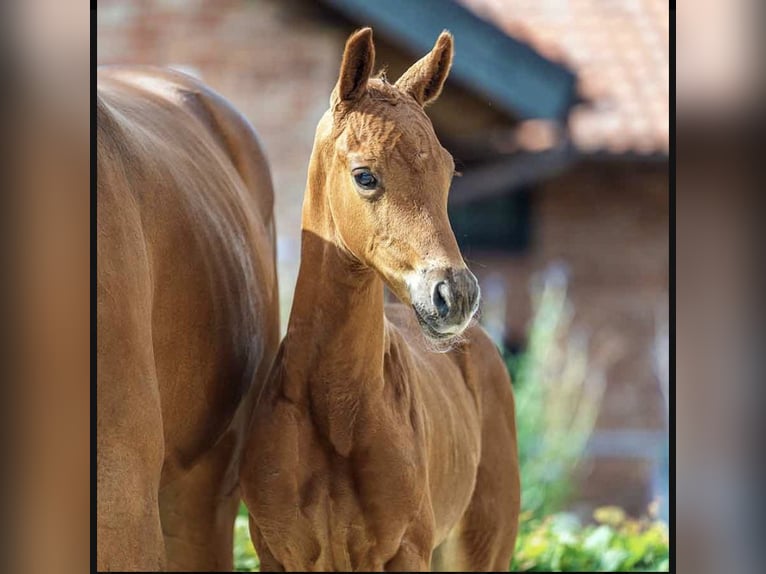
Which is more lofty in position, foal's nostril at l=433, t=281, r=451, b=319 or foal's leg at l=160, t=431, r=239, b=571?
foal's nostril at l=433, t=281, r=451, b=319

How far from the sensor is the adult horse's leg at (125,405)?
175 centimetres

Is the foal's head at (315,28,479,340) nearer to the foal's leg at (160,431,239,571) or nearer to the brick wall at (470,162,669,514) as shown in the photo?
the foal's leg at (160,431,239,571)

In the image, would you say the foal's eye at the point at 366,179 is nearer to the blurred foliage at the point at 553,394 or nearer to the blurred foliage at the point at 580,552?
the blurred foliage at the point at 580,552

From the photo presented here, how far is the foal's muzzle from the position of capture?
1.90 metres

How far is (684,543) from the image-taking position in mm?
1021

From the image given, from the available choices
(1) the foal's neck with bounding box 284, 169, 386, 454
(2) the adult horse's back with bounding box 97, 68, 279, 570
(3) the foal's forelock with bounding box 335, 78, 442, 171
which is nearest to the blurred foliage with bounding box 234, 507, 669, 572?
(2) the adult horse's back with bounding box 97, 68, 279, 570

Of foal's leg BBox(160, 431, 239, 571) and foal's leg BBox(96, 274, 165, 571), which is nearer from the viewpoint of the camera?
foal's leg BBox(96, 274, 165, 571)

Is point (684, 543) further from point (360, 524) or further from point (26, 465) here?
point (360, 524)

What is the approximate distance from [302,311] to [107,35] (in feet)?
19.4

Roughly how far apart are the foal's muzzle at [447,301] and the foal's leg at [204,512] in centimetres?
86

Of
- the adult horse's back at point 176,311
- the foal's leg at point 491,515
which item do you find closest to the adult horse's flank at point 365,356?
the adult horse's back at point 176,311

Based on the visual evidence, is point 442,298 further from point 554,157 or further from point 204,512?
point 554,157

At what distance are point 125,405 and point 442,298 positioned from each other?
1.77ft

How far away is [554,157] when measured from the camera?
729 cm
